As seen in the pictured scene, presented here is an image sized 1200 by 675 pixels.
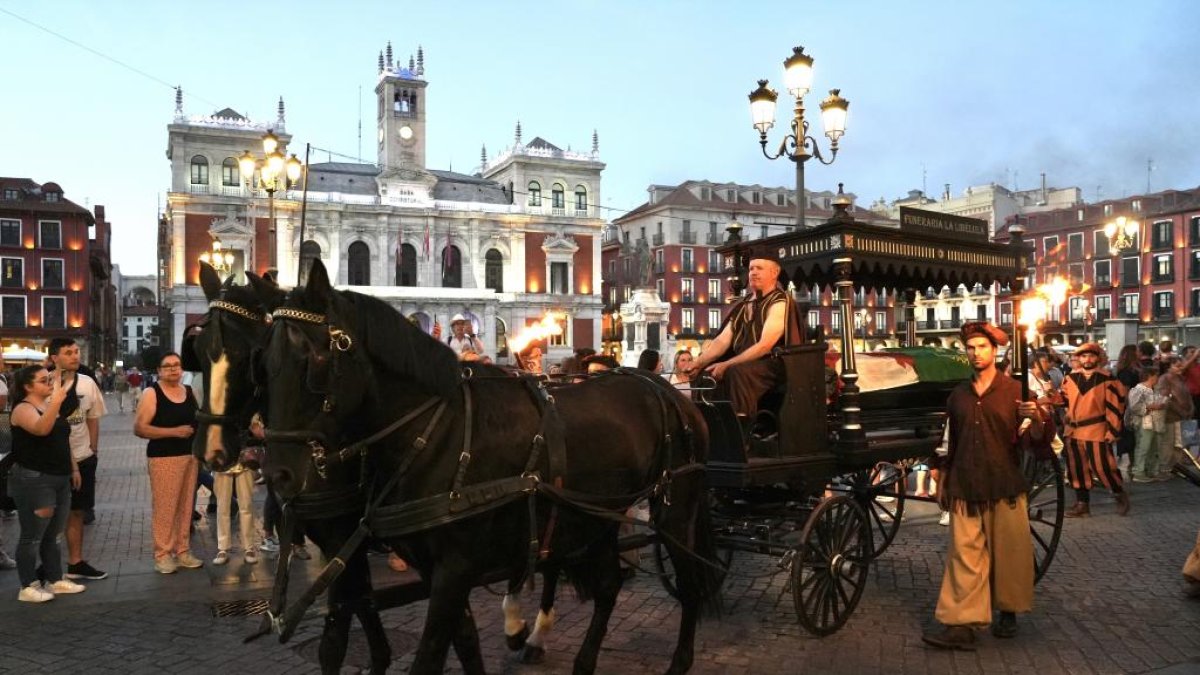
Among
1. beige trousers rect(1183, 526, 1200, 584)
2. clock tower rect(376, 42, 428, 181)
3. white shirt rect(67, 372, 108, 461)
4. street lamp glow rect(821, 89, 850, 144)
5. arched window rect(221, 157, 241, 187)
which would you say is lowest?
beige trousers rect(1183, 526, 1200, 584)

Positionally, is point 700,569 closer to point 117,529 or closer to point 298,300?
point 298,300

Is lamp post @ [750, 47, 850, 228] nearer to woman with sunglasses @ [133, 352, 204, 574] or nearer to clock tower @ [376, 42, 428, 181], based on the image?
woman with sunglasses @ [133, 352, 204, 574]

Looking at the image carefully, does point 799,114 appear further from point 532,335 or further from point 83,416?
point 83,416

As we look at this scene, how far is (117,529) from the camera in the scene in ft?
31.2

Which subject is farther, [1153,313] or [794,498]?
[1153,313]

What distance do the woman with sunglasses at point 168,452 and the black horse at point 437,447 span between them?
4339 millimetres

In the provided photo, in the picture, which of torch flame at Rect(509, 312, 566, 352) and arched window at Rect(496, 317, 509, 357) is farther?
arched window at Rect(496, 317, 509, 357)

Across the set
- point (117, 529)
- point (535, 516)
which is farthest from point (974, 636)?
point (117, 529)

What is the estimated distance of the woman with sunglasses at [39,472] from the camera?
6.30 metres

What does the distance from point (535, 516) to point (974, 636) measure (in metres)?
3.07

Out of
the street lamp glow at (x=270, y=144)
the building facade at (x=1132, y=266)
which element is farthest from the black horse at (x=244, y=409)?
the building facade at (x=1132, y=266)

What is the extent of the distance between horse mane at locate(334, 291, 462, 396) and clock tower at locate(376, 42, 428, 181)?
54.8 meters

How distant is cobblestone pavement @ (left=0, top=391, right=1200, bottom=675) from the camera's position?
16.4ft

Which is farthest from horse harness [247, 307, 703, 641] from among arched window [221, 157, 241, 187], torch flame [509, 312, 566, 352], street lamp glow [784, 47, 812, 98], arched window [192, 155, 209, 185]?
arched window [192, 155, 209, 185]
